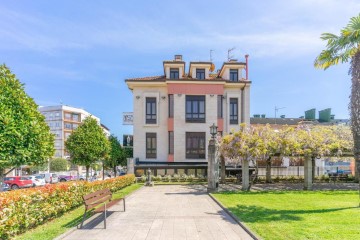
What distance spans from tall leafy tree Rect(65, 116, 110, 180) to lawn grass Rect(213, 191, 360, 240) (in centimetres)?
1383

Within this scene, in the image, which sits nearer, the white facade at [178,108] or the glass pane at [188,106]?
the white facade at [178,108]

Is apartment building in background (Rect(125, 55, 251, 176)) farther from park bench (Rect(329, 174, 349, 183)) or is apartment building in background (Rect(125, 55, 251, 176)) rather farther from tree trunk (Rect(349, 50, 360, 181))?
tree trunk (Rect(349, 50, 360, 181))

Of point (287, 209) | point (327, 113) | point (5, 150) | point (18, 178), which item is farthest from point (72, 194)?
point (327, 113)

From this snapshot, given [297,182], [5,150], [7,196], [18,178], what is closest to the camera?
[7,196]

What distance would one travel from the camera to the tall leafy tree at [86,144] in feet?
76.3

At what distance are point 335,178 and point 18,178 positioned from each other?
35241 mm

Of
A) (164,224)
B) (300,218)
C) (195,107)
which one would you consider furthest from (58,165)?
(300,218)

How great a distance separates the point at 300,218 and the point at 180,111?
908 inches

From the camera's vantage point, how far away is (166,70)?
3259 cm

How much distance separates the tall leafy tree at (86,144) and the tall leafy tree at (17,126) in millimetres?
10548

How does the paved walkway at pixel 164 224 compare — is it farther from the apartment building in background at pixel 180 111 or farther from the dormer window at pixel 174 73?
the dormer window at pixel 174 73

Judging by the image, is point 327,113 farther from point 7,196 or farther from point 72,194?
point 7,196

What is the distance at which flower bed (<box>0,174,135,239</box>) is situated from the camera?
7688 mm

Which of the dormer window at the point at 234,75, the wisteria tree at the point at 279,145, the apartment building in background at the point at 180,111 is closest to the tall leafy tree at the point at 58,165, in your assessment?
the apartment building in background at the point at 180,111
